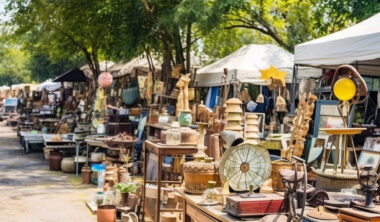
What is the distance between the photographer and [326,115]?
6.76 meters

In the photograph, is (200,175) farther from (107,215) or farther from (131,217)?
(107,215)

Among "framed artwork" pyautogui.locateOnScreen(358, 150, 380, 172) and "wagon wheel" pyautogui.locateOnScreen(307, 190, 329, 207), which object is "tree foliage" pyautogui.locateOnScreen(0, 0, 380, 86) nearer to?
"framed artwork" pyautogui.locateOnScreen(358, 150, 380, 172)

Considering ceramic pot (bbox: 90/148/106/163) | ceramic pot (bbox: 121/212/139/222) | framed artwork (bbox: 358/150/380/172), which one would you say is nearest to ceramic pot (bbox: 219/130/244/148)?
framed artwork (bbox: 358/150/380/172)

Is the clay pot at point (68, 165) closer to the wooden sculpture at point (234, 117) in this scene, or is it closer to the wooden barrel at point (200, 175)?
the wooden sculpture at point (234, 117)

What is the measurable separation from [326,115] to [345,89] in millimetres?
2819

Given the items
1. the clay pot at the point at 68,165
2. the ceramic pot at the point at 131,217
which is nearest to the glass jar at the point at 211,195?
the ceramic pot at the point at 131,217

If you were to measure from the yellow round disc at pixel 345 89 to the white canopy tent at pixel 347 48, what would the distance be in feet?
5.79

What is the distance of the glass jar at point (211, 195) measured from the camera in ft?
11.6

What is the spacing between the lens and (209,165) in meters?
3.90

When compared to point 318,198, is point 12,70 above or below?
above

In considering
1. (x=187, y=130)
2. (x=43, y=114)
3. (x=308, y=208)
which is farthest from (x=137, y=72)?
(x=308, y=208)

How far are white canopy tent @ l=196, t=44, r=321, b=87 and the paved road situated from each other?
358 cm

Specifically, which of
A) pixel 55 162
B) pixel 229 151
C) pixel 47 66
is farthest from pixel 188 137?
pixel 47 66

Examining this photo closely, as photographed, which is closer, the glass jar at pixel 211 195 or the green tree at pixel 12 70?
the glass jar at pixel 211 195
